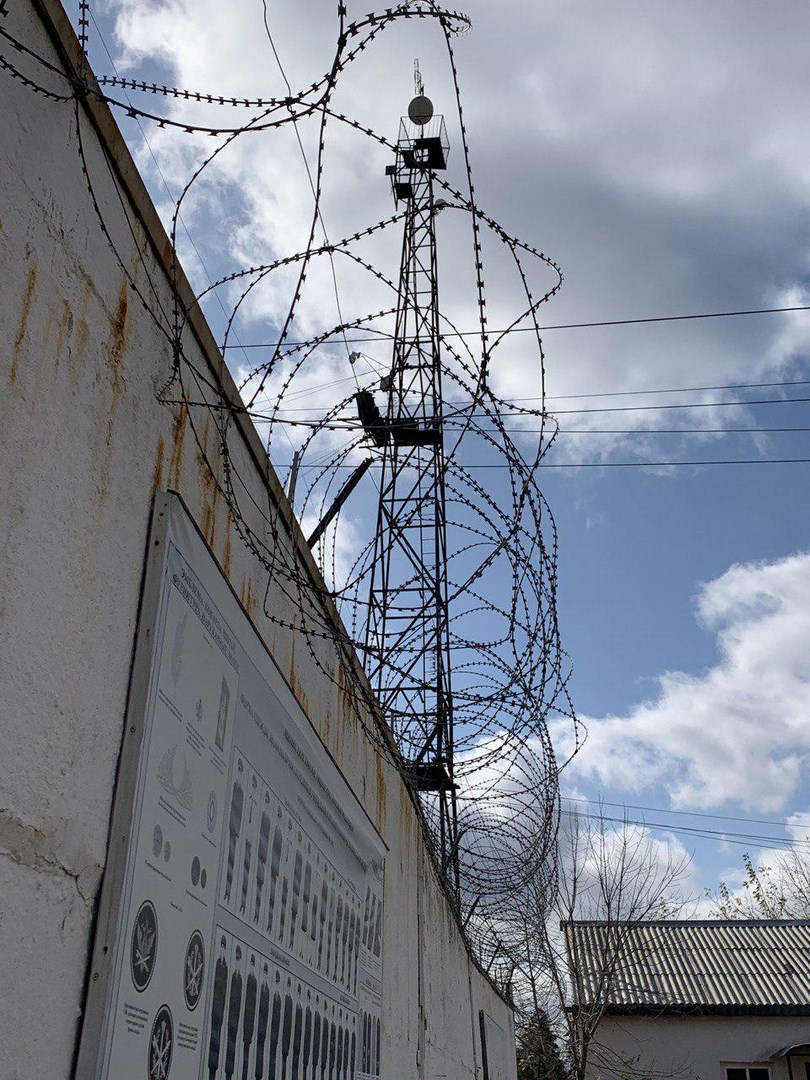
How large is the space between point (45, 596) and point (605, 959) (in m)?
22.7

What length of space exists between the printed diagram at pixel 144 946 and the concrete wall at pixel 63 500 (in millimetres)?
143

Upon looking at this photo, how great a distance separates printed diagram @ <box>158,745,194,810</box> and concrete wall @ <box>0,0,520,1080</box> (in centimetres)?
19

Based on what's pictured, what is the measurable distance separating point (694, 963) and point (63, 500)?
86.0ft

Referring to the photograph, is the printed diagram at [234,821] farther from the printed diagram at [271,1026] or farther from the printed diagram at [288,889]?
the printed diagram at [271,1026]

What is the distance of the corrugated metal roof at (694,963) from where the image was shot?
2258 centimetres

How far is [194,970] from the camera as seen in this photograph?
2.54 m

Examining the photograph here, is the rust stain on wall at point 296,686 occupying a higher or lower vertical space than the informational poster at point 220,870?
higher

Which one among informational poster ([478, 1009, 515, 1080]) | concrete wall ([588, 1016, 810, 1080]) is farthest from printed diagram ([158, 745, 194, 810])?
concrete wall ([588, 1016, 810, 1080])

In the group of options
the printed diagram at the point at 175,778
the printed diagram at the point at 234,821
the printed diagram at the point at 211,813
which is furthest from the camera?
the printed diagram at the point at 234,821

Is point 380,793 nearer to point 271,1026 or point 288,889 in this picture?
point 288,889

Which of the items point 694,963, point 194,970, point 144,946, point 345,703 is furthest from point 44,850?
point 694,963

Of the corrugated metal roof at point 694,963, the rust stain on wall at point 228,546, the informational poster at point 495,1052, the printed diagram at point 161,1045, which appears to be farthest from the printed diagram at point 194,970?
the corrugated metal roof at point 694,963

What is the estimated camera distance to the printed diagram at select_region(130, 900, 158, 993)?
2.13 meters

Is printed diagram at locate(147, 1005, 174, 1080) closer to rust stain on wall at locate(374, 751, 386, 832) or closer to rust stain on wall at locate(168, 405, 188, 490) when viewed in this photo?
rust stain on wall at locate(168, 405, 188, 490)
